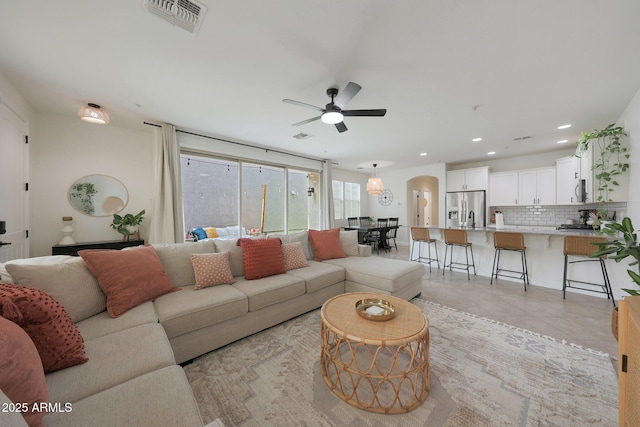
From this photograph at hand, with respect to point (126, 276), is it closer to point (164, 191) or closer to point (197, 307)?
point (197, 307)

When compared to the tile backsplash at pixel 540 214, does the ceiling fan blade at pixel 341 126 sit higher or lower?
higher

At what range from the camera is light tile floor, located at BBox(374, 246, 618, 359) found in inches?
85.9

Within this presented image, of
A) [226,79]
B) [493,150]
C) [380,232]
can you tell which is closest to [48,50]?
[226,79]

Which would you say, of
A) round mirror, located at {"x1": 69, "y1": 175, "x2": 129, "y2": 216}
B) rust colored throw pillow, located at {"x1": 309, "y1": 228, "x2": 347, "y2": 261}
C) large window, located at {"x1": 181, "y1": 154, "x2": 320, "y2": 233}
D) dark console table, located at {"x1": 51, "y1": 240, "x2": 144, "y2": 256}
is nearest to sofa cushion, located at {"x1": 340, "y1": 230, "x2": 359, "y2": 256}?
rust colored throw pillow, located at {"x1": 309, "y1": 228, "x2": 347, "y2": 261}

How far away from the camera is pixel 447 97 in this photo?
271cm

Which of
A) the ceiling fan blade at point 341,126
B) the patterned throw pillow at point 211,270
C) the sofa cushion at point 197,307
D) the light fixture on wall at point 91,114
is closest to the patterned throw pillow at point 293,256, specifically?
the patterned throw pillow at point 211,270

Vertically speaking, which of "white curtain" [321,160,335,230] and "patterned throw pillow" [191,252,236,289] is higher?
"white curtain" [321,160,335,230]

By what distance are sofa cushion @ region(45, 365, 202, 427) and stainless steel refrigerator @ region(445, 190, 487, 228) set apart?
602cm

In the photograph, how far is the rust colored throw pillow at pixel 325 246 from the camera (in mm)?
3297

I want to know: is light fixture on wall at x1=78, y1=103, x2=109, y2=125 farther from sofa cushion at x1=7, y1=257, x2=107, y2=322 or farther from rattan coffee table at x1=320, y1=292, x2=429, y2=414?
rattan coffee table at x1=320, y1=292, x2=429, y2=414

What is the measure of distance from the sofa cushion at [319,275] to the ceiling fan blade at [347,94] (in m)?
1.91

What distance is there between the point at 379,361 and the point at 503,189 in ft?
19.2

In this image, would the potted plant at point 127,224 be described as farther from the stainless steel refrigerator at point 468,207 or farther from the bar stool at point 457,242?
the stainless steel refrigerator at point 468,207

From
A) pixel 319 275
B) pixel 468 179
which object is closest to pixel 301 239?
pixel 319 275
